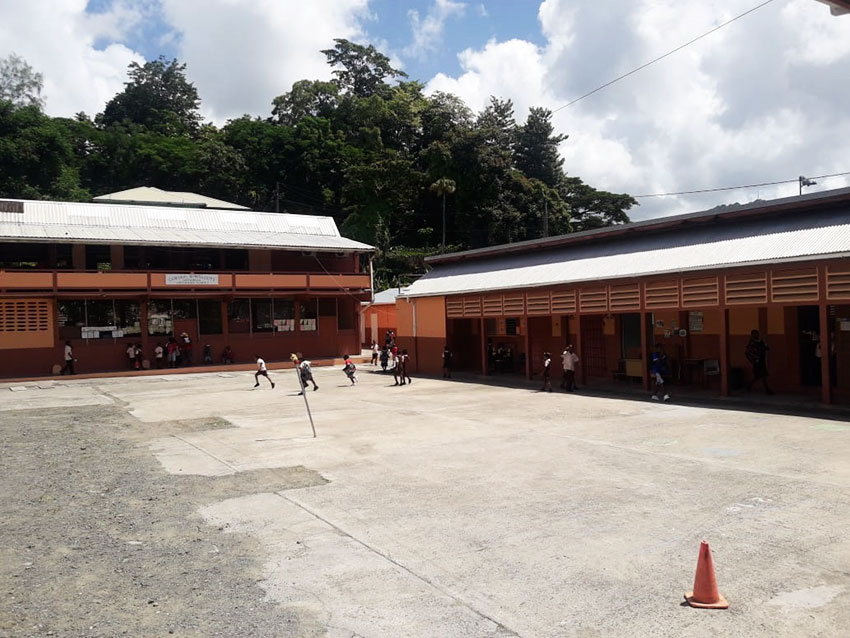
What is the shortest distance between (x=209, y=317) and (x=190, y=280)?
278 centimetres

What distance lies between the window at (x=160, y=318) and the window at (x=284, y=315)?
5.71m

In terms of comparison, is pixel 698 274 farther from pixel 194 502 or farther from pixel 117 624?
pixel 117 624

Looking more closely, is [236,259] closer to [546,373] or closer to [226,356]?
[226,356]

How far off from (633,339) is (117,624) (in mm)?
21348

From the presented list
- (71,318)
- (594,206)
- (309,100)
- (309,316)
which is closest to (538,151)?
(594,206)

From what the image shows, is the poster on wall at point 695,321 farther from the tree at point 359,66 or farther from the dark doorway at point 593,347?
the tree at point 359,66

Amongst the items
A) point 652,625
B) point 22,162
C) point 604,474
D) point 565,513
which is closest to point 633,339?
point 604,474

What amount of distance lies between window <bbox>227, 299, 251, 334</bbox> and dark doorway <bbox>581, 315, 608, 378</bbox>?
64.9ft

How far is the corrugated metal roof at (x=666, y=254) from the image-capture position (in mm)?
17469

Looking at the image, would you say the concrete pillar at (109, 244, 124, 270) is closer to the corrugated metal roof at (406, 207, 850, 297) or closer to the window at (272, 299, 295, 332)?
the window at (272, 299, 295, 332)

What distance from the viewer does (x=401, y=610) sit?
19.2 feet

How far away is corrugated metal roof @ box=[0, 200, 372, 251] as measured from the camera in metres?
34.0

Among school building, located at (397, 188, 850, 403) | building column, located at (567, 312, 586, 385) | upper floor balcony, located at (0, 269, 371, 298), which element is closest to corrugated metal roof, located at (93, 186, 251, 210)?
upper floor balcony, located at (0, 269, 371, 298)

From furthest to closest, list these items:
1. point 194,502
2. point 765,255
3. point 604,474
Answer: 1. point 765,255
2. point 604,474
3. point 194,502
